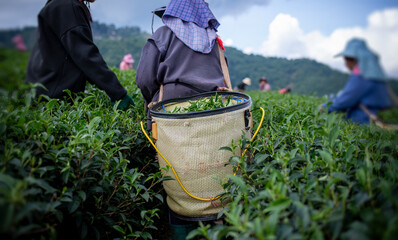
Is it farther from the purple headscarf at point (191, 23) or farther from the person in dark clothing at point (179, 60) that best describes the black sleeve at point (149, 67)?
the purple headscarf at point (191, 23)

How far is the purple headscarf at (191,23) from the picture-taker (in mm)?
2219

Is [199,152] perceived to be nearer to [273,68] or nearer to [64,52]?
[64,52]

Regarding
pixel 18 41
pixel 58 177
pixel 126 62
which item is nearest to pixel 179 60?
pixel 18 41

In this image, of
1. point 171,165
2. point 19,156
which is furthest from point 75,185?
point 171,165

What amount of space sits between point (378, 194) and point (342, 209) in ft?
0.61

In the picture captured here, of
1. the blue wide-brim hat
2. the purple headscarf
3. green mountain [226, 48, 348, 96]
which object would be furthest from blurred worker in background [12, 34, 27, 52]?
green mountain [226, 48, 348, 96]

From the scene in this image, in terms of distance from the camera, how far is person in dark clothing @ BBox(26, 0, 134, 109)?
2064 millimetres

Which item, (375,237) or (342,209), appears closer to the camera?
(375,237)

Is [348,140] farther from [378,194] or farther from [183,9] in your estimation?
[183,9]

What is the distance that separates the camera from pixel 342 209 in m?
0.89

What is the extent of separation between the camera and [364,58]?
3.74ft

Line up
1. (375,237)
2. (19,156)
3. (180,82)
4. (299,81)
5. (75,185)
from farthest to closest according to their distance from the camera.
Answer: (299,81) → (180,82) → (75,185) → (19,156) → (375,237)

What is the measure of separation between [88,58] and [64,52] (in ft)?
0.72

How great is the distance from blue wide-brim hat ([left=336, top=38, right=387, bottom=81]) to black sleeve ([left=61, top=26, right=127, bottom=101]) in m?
1.83
